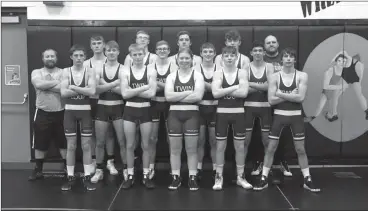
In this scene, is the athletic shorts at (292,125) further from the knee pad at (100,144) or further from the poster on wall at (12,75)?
the poster on wall at (12,75)

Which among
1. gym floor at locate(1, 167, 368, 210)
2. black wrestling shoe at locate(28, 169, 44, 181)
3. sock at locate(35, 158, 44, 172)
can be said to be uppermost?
sock at locate(35, 158, 44, 172)

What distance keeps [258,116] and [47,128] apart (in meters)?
2.75

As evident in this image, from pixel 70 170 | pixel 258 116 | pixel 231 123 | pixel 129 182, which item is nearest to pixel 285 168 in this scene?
pixel 258 116

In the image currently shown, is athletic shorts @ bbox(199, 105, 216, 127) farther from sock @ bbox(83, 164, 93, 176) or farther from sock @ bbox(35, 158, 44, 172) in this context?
sock @ bbox(35, 158, 44, 172)

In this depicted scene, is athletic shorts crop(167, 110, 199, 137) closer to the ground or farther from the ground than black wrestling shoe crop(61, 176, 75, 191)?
farther from the ground

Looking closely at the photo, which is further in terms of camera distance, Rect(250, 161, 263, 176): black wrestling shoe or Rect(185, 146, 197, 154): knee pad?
Rect(250, 161, 263, 176): black wrestling shoe

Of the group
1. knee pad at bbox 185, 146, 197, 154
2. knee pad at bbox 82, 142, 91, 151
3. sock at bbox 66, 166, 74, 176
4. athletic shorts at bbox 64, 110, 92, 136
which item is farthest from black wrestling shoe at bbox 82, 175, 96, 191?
knee pad at bbox 185, 146, 197, 154

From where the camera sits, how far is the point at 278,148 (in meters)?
5.70

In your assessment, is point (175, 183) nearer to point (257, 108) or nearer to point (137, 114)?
point (137, 114)

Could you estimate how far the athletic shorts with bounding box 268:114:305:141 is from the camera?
16.2 ft

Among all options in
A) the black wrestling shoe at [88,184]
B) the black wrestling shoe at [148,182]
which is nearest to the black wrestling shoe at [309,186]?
the black wrestling shoe at [148,182]

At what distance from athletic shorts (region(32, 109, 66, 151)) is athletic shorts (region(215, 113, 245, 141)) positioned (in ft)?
6.81

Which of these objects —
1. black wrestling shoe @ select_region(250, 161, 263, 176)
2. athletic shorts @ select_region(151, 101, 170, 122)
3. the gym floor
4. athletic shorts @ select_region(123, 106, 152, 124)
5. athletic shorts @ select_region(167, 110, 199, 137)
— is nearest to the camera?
the gym floor

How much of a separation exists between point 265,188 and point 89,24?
3283mm
